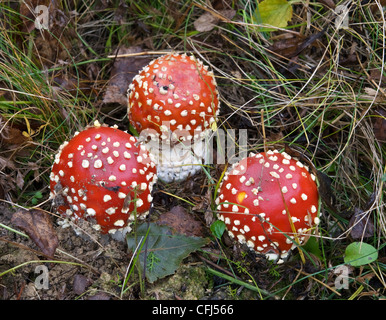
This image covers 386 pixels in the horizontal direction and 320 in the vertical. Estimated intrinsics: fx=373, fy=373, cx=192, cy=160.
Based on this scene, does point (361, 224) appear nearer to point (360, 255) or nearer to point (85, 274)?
point (360, 255)

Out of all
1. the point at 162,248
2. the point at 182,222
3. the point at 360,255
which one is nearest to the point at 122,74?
the point at 182,222

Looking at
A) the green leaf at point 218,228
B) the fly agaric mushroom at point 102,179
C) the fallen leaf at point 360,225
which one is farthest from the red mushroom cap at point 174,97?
the fallen leaf at point 360,225

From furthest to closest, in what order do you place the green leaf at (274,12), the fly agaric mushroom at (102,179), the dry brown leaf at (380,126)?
the green leaf at (274,12)
the dry brown leaf at (380,126)
the fly agaric mushroom at (102,179)

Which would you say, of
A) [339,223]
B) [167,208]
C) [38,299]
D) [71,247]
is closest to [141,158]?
[167,208]

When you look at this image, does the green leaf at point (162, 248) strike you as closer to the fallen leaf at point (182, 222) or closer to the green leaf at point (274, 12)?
the fallen leaf at point (182, 222)

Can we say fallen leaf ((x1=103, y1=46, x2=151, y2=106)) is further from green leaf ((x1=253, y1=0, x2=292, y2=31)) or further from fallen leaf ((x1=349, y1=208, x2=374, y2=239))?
fallen leaf ((x1=349, y1=208, x2=374, y2=239))

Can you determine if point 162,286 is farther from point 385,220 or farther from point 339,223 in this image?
point 385,220
